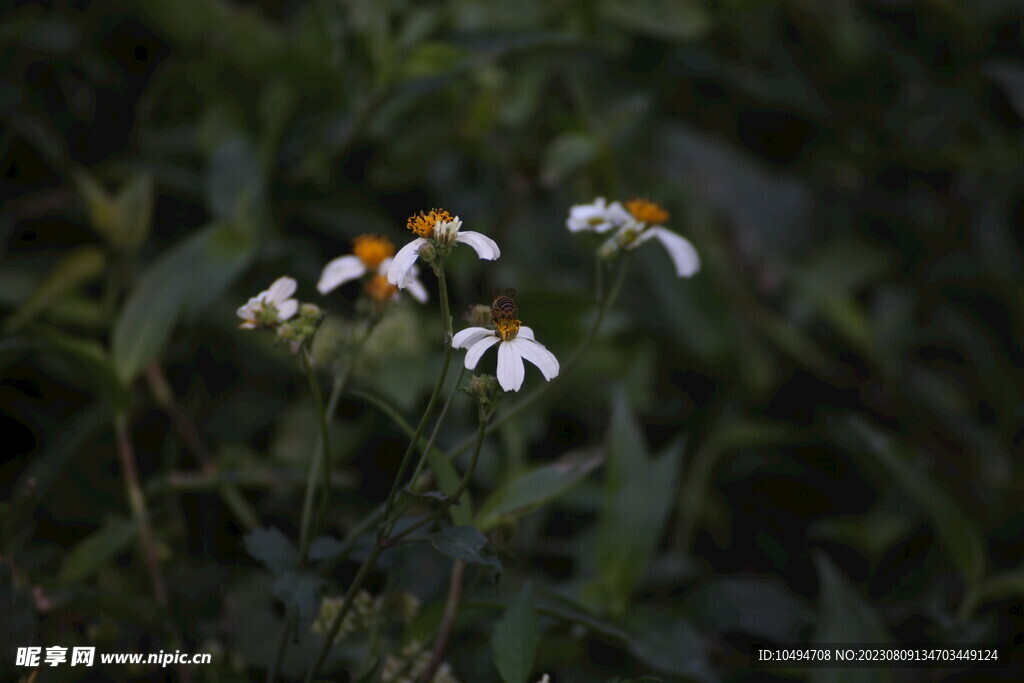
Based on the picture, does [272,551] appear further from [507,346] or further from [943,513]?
[943,513]

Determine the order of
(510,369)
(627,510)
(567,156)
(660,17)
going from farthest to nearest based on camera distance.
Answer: (660,17)
(567,156)
(627,510)
(510,369)

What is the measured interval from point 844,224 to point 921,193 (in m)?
0.18

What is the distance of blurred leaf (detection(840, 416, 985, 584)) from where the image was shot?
116 cm

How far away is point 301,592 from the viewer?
0.69 m

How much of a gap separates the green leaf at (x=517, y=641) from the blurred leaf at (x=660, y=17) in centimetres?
114

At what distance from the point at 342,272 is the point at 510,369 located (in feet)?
1.05

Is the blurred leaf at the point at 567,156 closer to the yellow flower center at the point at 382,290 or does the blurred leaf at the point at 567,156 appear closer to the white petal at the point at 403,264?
the yellow flower center at the point at 382,290

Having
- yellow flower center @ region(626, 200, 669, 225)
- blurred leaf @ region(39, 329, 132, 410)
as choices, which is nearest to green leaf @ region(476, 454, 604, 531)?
yellow flower center @ region(626, 200, 669, 225)

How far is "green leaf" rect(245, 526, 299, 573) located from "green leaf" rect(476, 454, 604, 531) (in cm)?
19

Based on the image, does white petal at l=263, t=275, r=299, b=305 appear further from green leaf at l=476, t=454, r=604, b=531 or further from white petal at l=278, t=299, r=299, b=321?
green leaf at l=476, t=454, r=604, b=531

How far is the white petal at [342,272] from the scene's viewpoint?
0.86 meters

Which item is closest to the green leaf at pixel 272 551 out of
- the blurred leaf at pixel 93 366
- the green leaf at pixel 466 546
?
the green leaf at pixel 466 546

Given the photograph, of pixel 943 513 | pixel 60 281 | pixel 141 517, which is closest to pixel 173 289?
pixel 60 281

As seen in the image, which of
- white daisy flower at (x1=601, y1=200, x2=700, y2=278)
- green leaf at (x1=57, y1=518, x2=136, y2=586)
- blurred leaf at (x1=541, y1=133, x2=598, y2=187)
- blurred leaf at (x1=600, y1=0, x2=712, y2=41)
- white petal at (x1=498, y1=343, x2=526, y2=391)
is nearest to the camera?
white petal at (x1=498, y1=343, x2=526, y2=391)
